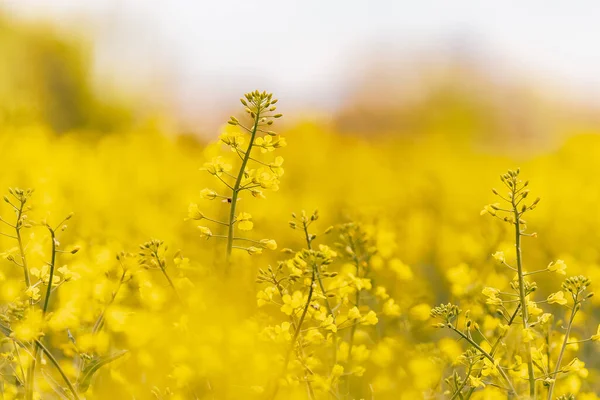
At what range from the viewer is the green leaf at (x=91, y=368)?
152cm

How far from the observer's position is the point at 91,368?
1.54m

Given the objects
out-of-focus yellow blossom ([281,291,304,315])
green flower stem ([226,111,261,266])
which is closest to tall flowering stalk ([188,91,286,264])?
green flower stem ([226,111,261,266])

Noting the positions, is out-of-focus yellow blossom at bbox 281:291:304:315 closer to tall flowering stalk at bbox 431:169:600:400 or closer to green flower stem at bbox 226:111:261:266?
green flower stem at bbox 226:111:261:266

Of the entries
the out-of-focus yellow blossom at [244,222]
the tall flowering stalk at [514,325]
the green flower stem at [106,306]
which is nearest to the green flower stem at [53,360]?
the green flower stem at [106,306]

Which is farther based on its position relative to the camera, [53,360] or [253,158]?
[253,158]

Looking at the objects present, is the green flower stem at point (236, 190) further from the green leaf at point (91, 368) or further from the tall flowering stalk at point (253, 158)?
the green leaf at point (91, 368)

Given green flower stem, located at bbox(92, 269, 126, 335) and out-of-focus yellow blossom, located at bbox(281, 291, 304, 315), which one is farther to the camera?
green flower stem, located at bbox(92, 269, 126, 335)

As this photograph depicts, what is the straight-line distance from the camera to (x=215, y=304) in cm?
161

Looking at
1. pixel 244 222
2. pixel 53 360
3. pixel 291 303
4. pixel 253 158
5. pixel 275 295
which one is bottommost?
pixel 53 360

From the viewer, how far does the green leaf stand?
1.52 metres

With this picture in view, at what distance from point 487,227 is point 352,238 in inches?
41.2

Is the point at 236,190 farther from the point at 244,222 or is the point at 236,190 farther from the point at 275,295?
the point at 275,295

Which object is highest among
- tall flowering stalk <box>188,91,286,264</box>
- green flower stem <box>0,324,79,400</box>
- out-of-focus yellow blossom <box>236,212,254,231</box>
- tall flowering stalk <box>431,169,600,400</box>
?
tall flowering stalk <box>188,91,286,264</box>

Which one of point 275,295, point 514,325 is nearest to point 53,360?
point 275,295
